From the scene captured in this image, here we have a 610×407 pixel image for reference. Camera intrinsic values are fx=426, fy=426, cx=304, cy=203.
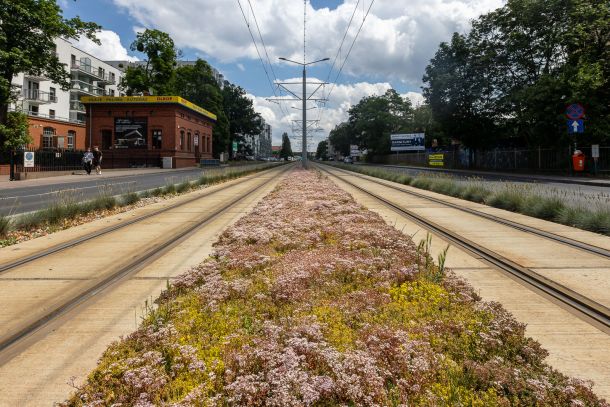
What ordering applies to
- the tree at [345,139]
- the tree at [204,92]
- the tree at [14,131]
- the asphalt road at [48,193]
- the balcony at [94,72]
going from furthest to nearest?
the tree at [345,139] → the balcony at [94,72] → the tree at [204,92] → the tree at [14,131] → the asphalt road at [48,193]

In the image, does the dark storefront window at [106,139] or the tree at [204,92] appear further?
the tree at [204,92]

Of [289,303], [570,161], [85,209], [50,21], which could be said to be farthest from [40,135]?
[289,303]

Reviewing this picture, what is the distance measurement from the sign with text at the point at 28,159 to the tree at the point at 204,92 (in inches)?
1620

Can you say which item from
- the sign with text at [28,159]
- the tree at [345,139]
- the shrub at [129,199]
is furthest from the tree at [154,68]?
the tree at [345,139]

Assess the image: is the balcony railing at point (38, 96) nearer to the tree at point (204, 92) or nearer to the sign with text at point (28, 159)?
the tree at point (204, 92)

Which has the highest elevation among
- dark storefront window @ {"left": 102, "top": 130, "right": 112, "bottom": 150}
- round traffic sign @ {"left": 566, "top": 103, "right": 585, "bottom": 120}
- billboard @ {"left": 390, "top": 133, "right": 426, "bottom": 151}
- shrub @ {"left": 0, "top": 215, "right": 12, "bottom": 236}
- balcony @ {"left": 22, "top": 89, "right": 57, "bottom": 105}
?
balcony @ {"left": 22, "top": 89, "right": 57, "bottom": 105}

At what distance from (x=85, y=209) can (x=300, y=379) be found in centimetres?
1002

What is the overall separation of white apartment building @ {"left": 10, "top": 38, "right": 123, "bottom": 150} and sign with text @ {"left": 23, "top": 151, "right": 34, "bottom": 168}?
13.9 m

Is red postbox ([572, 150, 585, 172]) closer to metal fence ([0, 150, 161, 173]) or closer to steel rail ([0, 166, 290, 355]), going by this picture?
steel rail ([0, 166, 290, 355])

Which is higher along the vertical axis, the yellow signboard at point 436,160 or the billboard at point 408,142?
the billboard at point 408,142

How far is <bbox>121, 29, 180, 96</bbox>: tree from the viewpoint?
6019 cm

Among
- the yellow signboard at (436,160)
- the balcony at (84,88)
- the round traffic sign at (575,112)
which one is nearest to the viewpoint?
the round traffic sign at (575,112)

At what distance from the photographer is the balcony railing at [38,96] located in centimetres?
5831

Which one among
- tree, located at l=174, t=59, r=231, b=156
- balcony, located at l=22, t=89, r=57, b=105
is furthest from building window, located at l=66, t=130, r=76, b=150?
tree, located at l=174, t=59, r=231, b=156
